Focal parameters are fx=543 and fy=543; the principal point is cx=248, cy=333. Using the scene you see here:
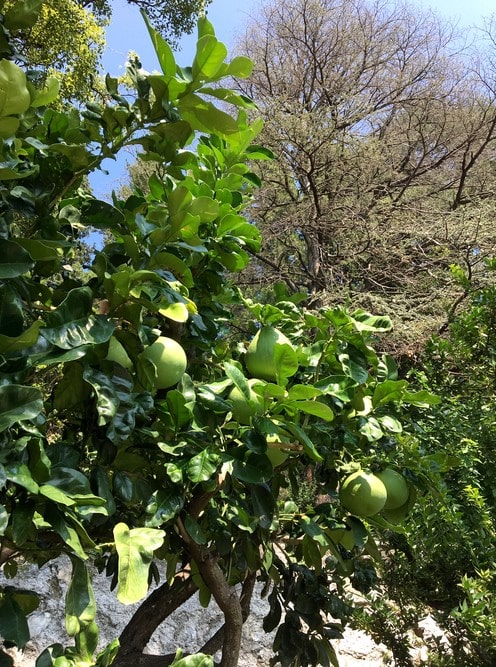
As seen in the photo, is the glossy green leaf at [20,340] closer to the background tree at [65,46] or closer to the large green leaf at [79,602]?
the large green leaf at [79,602]

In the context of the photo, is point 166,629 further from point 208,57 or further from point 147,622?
point 208,57

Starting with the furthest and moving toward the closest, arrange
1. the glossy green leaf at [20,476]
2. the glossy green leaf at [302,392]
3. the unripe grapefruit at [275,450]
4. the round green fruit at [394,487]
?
1. the round green fruit at [394,487]
2. the unripe grapefruit at [275,450]
3. the glossy green leaf at [302,392]
4. the glossy green leaf at [20,476]

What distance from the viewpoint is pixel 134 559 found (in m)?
0.64

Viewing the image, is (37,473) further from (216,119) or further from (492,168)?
(492,168)

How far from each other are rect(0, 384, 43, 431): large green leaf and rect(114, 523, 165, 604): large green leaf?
20 centimetres

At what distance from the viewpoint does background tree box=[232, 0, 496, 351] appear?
6.56 metres

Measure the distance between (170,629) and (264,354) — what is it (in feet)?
9.40

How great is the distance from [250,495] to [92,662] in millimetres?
348

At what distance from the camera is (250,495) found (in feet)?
3.11

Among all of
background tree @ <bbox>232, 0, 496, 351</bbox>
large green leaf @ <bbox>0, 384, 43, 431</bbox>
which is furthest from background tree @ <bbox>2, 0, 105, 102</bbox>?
large green leaf @ <bbox>0, 384, 43, 431</bbox>

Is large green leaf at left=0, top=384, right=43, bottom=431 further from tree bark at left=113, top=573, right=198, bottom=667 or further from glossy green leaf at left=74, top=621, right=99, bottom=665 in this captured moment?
tree bark at left=113, top=573, right=198, bottom=667

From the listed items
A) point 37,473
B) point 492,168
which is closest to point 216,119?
point 37,473

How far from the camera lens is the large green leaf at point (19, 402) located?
1.84 ft

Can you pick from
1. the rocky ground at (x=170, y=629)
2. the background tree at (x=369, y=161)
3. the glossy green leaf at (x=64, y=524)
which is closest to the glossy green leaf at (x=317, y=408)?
the glossy green leaf at (x=64, y=524)
